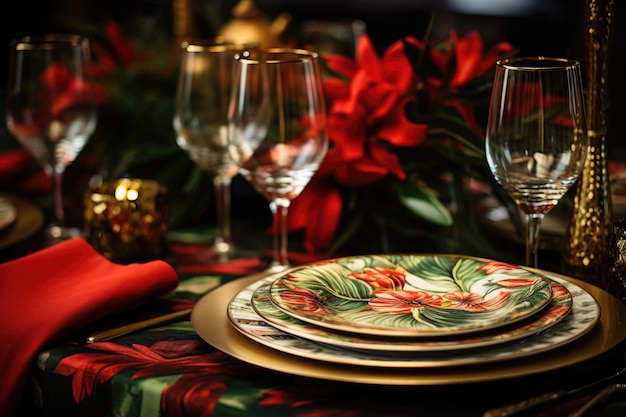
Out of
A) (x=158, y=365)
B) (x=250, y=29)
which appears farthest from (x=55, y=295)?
(x=250, y=29)

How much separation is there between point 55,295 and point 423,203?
0.39m

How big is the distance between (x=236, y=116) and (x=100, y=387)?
0.32 meters

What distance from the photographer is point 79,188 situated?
134cm

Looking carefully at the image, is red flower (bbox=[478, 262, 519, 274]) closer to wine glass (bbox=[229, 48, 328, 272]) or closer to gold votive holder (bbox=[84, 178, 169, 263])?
wine glass (bbox=[229, 48, 328, 272])

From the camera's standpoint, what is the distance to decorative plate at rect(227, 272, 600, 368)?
1.98 feet

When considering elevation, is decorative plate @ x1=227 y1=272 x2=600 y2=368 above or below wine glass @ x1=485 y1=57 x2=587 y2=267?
below

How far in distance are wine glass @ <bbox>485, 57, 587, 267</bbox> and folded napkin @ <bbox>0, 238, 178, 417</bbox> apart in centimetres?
32

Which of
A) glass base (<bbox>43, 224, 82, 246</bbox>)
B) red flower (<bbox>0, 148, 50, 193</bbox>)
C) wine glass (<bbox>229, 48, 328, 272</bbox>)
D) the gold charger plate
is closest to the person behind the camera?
the gold charger plate

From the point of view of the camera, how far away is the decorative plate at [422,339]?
1.99ft

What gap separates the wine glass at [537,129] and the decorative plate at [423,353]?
12cm

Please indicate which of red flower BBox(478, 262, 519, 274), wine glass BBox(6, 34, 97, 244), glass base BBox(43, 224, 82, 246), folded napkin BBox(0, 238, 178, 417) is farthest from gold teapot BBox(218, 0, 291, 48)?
red flower BBox(478, 262, 519, 274)

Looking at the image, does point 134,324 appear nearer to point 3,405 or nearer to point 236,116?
point 3,405

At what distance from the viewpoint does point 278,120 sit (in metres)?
0.90

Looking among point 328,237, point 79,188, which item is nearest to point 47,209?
point 79,188
